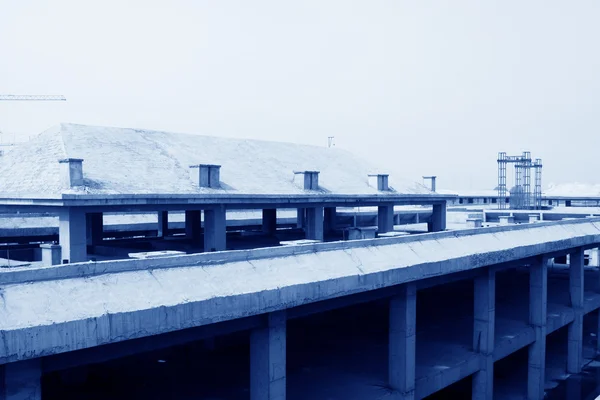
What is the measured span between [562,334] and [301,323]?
22.0 m

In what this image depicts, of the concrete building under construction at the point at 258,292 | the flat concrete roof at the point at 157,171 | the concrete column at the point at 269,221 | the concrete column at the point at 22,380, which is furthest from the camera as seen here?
the concrete column at the point at 269,221

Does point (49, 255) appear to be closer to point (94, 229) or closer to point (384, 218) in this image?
point (94, 229)

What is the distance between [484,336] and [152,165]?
16.9 m

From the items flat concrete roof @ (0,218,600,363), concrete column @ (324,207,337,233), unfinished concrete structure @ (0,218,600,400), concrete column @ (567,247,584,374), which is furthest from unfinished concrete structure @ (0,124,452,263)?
concrete column @ (567,247,584,374)

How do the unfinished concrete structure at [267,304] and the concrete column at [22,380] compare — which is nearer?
the concrete column at [22,380]

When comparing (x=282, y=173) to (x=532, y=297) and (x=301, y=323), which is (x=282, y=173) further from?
(x=532, y=297)

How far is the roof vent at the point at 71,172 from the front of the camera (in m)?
22.2

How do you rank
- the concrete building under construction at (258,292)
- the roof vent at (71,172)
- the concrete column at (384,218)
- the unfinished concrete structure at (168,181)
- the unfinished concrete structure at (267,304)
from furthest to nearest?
the concrete column at (384,218)
the unfinished concrete structure at (168,181)
the roof vent at (71,172)
the concrete building under construction at (258,292)
the unfinished concrete structure at (267,304)

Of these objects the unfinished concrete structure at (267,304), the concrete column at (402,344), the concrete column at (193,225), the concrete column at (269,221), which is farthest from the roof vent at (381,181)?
the concrete column at (402,344)

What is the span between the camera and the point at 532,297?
95.7 feet

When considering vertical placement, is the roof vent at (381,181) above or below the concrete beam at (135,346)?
above

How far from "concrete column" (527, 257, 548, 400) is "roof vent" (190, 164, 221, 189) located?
16.9 meters

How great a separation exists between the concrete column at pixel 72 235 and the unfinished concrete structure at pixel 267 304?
18.0 ft

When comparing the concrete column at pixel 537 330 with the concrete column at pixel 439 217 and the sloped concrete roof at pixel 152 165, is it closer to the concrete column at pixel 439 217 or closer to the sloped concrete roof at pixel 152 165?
the sloped concrete roof at pixel 152 165
